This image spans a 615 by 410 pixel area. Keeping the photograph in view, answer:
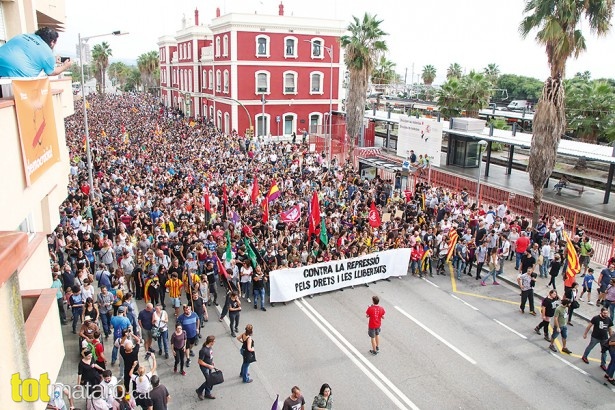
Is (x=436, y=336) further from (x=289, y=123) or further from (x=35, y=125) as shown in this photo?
(x=289, y=123)

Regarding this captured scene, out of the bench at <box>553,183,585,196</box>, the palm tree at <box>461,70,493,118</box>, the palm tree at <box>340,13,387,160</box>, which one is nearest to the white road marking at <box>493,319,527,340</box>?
the bench at <box>553,183,585,196</box>

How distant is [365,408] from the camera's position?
398 inches

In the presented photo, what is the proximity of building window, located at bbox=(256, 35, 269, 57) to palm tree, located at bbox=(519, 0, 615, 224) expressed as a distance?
28.2 metres

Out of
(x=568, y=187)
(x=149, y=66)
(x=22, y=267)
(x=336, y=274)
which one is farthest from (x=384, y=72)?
(x=22, y=267)

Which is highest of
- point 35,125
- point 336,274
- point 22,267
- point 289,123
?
point 35,125

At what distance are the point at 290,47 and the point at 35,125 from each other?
41505 mm

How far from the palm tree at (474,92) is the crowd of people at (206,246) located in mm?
18400

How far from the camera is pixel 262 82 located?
45.2 meters

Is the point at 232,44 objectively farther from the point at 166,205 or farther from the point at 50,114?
the point at 50,114

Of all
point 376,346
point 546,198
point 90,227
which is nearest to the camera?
point 376,346

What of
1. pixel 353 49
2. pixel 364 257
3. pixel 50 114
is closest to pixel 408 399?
pixel 364 257

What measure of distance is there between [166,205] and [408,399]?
41.1 ft

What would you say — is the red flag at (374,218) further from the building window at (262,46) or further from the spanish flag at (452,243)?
the building window at (262,46)

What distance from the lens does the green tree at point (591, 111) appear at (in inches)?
1358
